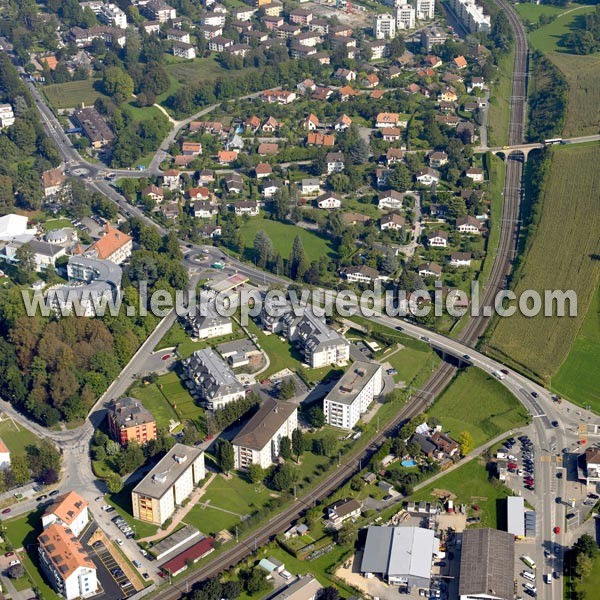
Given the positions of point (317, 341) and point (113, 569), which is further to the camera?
point (317, 341)

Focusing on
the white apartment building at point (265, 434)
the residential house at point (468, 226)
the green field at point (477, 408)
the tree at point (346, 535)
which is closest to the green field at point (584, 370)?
the green field at point (477, 408)

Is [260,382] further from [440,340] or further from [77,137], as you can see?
[77,137]

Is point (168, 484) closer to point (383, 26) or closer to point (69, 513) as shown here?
point (69, 513)

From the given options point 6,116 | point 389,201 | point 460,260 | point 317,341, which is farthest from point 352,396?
point 6,116

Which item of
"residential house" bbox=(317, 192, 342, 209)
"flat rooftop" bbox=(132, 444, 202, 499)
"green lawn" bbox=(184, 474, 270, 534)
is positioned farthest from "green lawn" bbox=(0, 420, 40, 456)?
"residential house" bbox=(317, 192, 342, 209)

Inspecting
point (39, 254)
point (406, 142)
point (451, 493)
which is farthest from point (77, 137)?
point (451, 493)

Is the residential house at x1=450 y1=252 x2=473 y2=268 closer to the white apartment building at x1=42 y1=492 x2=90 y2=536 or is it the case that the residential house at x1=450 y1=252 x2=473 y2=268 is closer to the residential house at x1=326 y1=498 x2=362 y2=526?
the residential house at x1=326 y1=498 x2=362 y2=526
